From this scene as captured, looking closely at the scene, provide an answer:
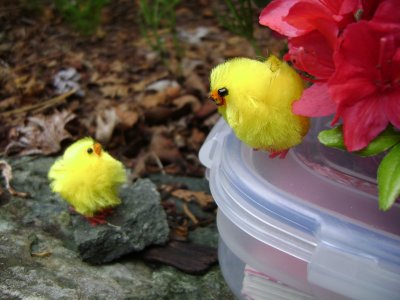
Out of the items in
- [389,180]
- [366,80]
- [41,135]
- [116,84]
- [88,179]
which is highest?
[366,80]

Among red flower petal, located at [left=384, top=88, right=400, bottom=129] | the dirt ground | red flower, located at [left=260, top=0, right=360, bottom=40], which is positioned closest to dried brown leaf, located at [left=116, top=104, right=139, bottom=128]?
the dirt ground

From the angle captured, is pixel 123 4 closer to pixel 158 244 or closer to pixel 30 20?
pixel 30 20

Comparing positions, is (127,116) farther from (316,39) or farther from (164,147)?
(316,39)

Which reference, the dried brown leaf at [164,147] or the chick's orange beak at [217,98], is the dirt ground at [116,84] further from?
the chick's orange beak at [217,98]

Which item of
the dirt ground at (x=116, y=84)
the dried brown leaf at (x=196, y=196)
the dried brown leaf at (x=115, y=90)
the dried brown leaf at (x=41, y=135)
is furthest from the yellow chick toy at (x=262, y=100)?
the dried brown leaf at (x=115, y=90)

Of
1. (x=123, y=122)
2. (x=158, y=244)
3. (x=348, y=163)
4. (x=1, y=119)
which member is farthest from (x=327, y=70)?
(x=1, y=119)

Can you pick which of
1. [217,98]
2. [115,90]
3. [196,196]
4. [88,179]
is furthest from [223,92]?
[115,90]
